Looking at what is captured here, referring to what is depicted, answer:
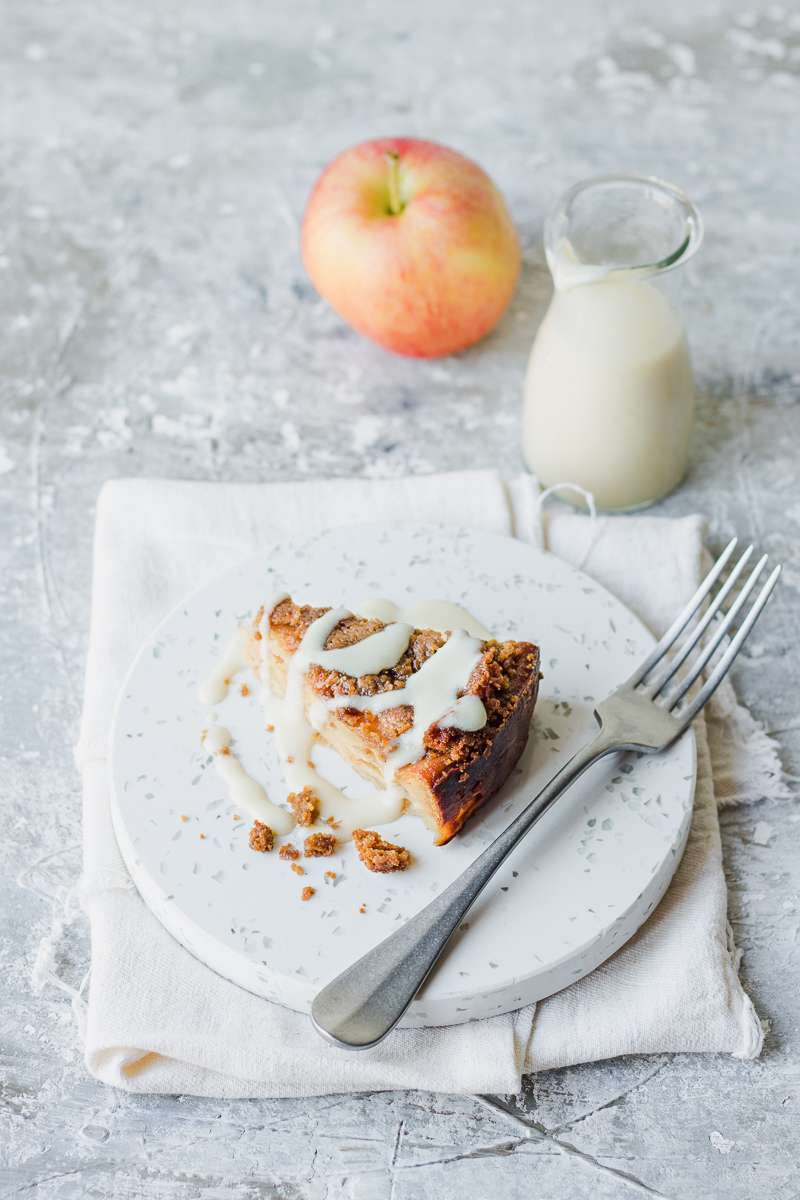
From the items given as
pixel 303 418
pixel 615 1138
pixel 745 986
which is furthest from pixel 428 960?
pixel 303 418

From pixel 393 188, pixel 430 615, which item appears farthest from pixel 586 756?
pixel 393 188

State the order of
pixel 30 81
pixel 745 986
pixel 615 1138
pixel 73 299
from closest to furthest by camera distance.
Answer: pixel 615 1138 → pixel 745 986 → pixel 73 299 → pixel 30 81

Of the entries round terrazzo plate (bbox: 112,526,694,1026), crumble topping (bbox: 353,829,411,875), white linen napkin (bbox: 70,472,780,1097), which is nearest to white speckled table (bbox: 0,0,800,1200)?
white linen napkin (bbox: 70,472,780,1097)

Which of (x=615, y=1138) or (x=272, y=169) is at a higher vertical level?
(x=272, y=169)

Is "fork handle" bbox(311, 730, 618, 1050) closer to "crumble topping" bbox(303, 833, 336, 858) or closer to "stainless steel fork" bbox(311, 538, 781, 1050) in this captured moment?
"stainless steel fork" bbox(311, 538, 781, 1050)

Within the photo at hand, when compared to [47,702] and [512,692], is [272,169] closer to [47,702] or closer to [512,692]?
[47,702]

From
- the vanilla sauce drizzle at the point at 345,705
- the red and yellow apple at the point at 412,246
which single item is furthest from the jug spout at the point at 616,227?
the vanilla sauce drizzle at the point at 345,705
